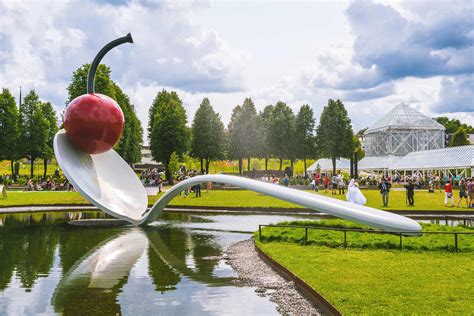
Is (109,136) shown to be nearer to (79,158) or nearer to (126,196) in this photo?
(79,158)

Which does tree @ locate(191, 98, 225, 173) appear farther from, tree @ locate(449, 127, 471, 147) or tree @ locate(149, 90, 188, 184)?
tree @ locate(449, 127, 471, 147)

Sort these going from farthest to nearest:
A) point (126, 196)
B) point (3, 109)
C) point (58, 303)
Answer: point (3, 109) → point (126, 196) → point (58, 303)

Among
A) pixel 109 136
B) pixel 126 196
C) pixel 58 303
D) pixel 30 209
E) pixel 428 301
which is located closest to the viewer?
pixel 428 301

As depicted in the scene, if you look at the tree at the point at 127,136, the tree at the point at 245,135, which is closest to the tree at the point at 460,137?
the tree at the point at 245,135

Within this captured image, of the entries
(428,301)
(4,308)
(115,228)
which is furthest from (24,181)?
(428,301)

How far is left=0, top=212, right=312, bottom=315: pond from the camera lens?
25.1 feet

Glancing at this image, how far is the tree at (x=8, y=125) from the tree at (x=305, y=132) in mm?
38609

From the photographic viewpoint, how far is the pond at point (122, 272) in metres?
7.66

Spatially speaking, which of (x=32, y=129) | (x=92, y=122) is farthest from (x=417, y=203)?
(x=32, y=129)

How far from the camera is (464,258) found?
10.8 m

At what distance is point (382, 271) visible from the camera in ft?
30.8

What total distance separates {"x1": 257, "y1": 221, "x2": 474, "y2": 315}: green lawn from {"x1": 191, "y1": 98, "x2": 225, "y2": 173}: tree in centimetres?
4957

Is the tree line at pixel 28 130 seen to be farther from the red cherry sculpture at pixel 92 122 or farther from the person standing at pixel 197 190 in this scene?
the red cherry sculpture at pixel 92 122

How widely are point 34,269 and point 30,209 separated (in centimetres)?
1681
